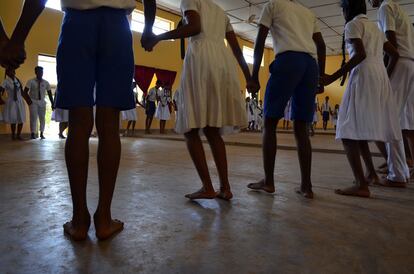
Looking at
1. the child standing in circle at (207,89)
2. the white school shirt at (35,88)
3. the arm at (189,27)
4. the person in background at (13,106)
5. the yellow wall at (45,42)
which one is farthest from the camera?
the yellow wall at (45,42)

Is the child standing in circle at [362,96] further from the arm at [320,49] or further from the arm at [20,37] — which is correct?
the arm at [20,37]

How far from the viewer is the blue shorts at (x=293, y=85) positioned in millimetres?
1916

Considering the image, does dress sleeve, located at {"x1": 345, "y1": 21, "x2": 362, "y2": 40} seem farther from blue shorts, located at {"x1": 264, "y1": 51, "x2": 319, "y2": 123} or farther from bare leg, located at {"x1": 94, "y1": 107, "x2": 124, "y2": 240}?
bare leg, located at {"x1": 94, "y1": 107, "x2": 124, "y2": 240}

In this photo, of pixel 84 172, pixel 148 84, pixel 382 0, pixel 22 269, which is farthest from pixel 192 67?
pixel 148 84

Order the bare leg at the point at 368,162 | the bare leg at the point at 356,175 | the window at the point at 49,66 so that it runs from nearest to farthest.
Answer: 1. the bare leg at the point at 356,175
2. the bare leg at the point at 368,162
3. the window at the point at 49,66

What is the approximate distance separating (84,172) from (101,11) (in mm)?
545

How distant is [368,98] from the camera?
208cm

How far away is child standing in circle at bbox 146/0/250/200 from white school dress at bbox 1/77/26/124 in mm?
5959

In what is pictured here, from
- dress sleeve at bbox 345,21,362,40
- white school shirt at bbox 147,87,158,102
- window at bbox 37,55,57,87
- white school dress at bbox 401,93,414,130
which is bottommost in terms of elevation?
white school dress at bbox 401,93,414,130

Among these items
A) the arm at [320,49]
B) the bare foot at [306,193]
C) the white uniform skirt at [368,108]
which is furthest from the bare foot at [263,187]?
the arm at [320,49]

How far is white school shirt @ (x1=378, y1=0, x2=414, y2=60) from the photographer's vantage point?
239cm

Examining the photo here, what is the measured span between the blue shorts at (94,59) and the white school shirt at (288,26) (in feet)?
3.25

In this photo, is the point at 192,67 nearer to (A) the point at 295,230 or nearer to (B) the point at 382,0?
(A) the point at 295,230

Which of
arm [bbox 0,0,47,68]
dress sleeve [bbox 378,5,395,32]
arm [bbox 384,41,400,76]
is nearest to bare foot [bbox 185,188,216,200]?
arm [bbox 0,0,47,68]
